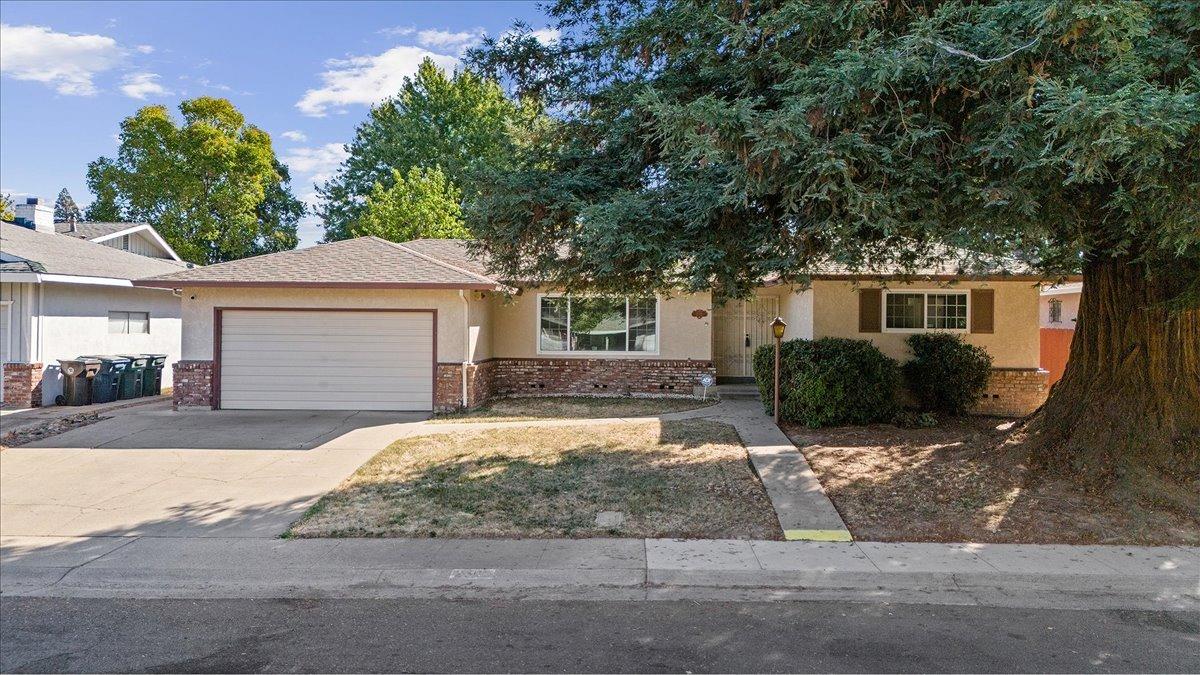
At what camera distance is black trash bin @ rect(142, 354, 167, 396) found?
16.1m

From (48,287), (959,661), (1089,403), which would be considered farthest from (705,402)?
(48,287)

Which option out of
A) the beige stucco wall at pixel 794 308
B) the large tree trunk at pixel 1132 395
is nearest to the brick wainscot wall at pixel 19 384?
the beige stucco wall at pixel 794 308

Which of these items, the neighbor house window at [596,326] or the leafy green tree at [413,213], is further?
the leafy green tree at [413,213]

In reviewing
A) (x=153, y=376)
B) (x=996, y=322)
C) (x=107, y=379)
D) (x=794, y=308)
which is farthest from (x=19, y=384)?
(x=996, y=322)

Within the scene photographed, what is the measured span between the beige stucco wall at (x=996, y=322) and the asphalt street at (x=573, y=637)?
8.99m

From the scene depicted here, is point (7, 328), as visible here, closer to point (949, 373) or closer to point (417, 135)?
point (949, 373)

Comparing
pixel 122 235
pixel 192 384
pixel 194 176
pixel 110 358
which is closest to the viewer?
pixel 192 384

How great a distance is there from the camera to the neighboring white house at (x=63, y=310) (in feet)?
46.9

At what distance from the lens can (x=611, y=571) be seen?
19.0ft

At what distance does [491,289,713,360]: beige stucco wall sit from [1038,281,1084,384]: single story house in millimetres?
6597

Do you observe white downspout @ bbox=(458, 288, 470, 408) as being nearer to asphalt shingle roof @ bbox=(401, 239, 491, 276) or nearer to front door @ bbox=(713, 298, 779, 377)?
asphalt shingle roof @ bbox=(401, 239, 491, 276)

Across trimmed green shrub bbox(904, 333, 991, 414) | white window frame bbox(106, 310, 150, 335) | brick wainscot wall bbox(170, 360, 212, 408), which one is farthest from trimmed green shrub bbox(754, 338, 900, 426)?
white window frame bbox(106, 310, 150, 335)

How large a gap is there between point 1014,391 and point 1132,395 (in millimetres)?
6068

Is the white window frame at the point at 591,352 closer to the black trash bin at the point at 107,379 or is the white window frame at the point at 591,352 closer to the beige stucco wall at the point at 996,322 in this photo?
the beige stucco wall at the point at 996,322
